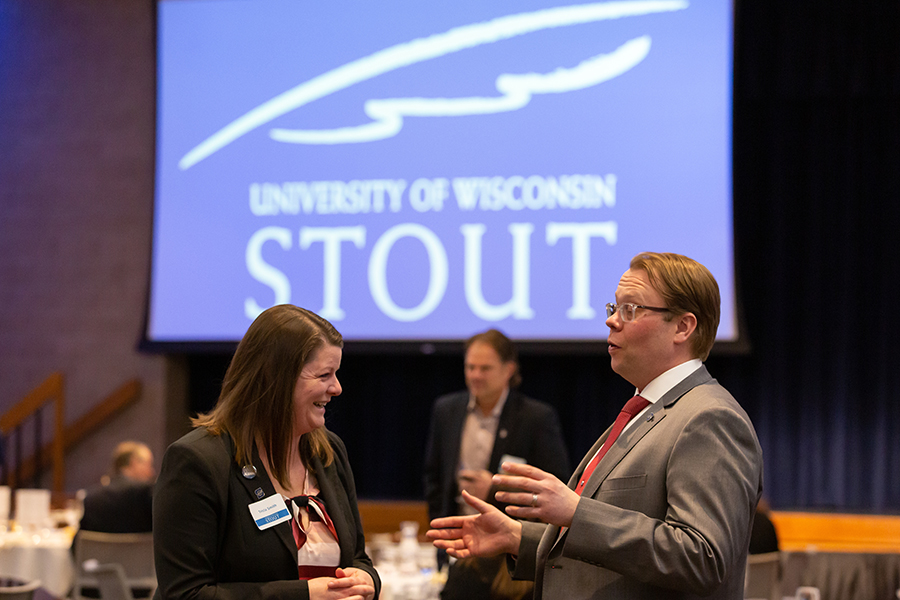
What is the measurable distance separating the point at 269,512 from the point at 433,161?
196 inches

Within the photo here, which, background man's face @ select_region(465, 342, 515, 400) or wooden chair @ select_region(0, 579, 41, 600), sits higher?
background man's face @ select_region(465, 342, 515, 400)

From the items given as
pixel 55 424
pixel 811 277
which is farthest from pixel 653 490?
pixel 55 424

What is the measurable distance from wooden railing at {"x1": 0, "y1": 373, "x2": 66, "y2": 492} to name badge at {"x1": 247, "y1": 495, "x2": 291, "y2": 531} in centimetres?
654

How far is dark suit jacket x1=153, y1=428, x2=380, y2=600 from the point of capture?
5.39 feet

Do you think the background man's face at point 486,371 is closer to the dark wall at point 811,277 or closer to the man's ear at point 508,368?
the man's ear at point 508,368

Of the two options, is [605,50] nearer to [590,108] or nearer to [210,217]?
[590,108]

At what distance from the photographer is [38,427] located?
7691 millimetres

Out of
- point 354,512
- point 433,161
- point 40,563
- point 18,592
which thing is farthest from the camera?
point 433,161

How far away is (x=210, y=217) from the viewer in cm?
684

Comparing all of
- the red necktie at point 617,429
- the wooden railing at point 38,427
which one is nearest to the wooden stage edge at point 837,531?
the red necktie at point 617,429

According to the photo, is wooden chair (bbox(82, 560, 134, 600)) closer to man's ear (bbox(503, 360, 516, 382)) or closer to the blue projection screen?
man's ear (bbox(503, 360, 516, 382))

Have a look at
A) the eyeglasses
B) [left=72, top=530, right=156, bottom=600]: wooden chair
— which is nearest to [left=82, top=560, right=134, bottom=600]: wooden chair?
[left=72, top=530, right=156, bottom=600]: wooden chair

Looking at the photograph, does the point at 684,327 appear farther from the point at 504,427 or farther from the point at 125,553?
the point at 125,553

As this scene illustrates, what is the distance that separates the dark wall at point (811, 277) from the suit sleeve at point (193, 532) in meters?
5.22
